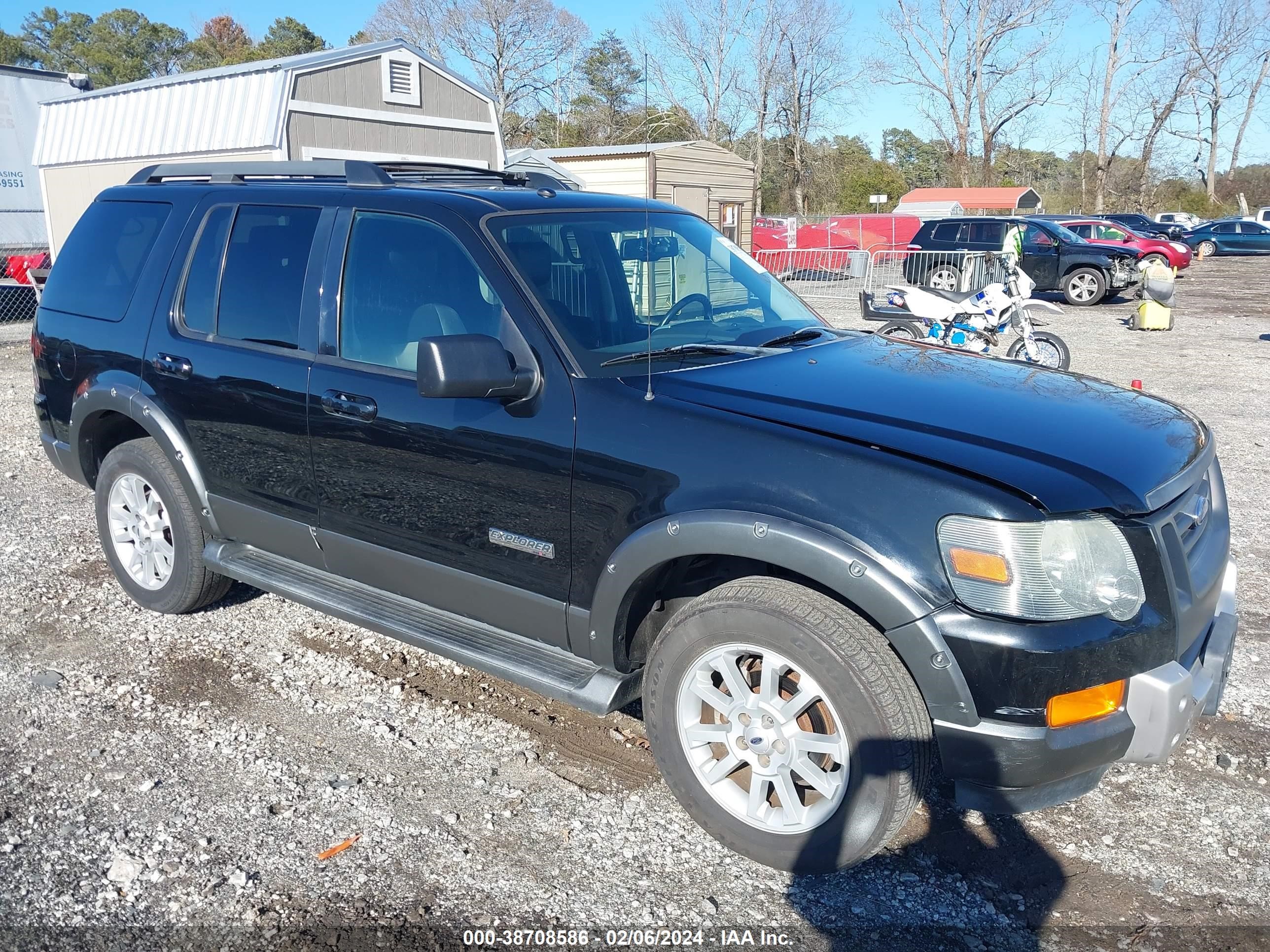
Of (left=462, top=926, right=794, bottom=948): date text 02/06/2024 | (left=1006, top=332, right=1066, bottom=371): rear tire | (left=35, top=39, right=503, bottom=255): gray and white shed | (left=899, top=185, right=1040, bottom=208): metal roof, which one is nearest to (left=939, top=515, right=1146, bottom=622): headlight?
(left=462, top=926, right=794, bottom=948): date text 02/06/2024

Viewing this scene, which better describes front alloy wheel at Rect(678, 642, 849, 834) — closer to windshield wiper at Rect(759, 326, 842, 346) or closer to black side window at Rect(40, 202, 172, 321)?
windshield wiper at Rect(759, 326, 842, 346)

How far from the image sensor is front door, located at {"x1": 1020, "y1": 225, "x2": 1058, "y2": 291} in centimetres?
2142

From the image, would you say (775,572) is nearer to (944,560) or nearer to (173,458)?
(944,560)

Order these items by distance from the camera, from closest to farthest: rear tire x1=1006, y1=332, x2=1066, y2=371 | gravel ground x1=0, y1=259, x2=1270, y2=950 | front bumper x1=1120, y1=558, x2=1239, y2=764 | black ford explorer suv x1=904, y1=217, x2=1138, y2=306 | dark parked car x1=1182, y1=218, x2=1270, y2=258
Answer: front bumper x1=1120, y1=558, x2=1239, y2=764 < gravel ground x1=0, y1=259, x2=1270, y2=950 < rear tire x1=1006, y1=332, x2=1066, y2=371 < black ford explorer suv x1=904, y1=217, x2=1138, y2=306 < dark parked car x1=1182, y1=218, x2=1270, y2=258

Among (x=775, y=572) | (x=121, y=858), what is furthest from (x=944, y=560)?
(x=121, y=858)

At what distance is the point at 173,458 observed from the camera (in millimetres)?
4555

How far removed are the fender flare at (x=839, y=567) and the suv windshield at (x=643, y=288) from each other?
641 mm

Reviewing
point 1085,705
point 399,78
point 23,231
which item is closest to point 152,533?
point 1085,705

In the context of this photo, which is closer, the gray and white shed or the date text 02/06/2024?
the date text 02/06/2024

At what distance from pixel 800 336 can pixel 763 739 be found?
1.67 meters

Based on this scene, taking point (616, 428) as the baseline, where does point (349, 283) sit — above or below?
above

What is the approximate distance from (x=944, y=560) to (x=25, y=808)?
305 centimetres

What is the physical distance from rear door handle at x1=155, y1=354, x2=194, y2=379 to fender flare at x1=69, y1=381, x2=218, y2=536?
0.56ft

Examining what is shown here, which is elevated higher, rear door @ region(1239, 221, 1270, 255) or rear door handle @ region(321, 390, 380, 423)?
rear door @ region(1239, 221, 1270, 255)
